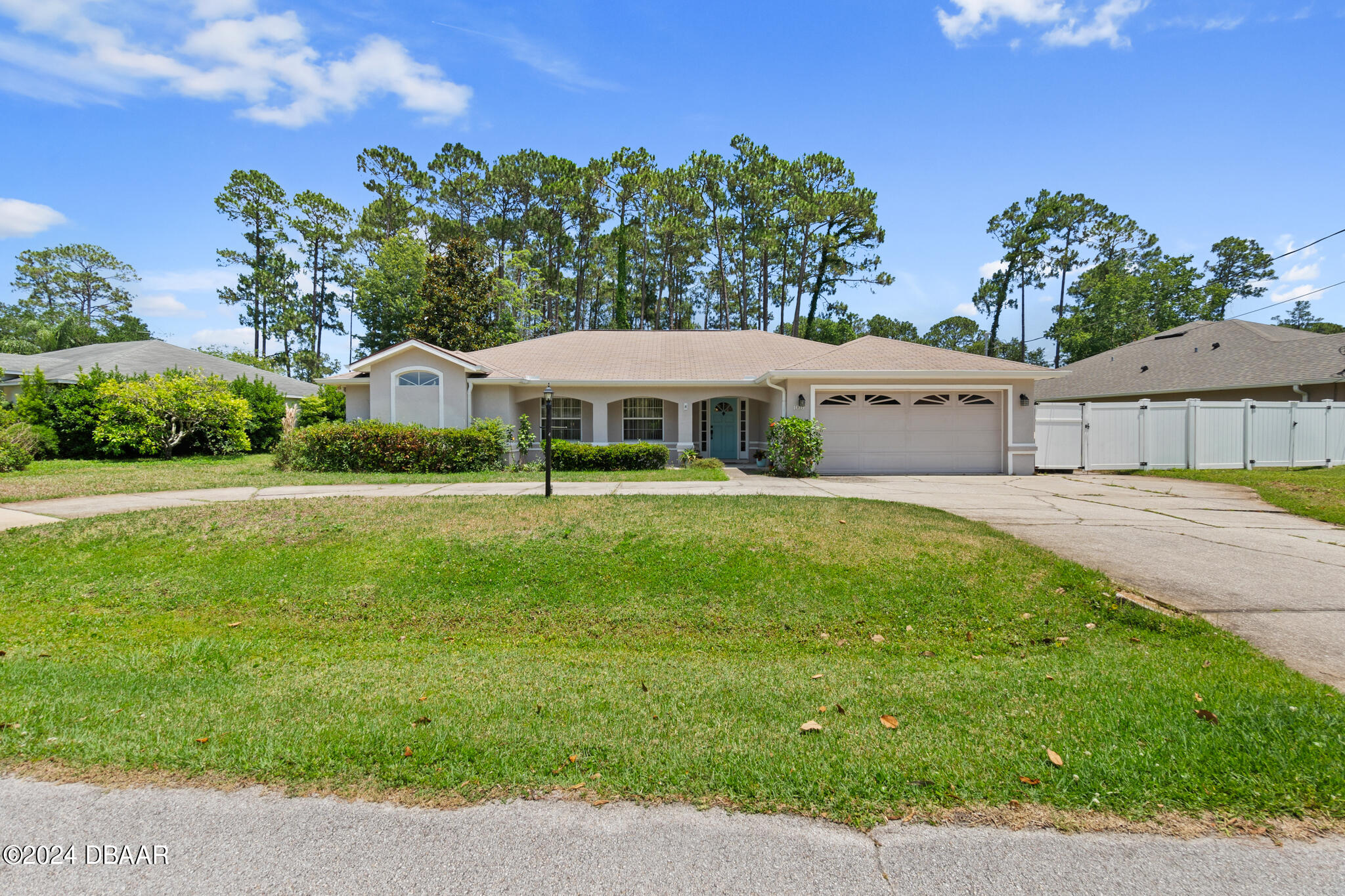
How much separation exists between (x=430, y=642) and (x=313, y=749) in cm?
201

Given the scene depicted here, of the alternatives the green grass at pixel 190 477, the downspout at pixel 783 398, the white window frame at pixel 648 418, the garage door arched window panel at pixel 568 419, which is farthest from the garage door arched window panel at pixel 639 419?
the downspout at pixel 783 398

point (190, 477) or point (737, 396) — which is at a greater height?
point (737, 396)

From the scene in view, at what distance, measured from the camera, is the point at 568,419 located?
19078 millimetres

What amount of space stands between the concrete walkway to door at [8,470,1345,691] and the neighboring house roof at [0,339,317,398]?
16.3 m

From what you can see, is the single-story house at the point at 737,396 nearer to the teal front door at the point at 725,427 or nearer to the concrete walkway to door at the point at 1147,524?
the teal front door at the point at 725,427

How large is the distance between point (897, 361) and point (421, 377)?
13.1m

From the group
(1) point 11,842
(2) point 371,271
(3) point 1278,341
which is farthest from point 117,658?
(2) point 371,271

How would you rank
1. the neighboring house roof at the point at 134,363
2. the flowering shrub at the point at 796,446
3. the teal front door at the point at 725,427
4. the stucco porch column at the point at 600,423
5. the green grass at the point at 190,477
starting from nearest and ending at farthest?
the green grass at the point at 190,477
the flowering shrub at the point at 796,446
the stucco porch column at the point at 600,423
the teal front door at the point at 725,427
the neighboring house roof at the point at 134,363

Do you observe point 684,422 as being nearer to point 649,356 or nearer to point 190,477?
point 649,356

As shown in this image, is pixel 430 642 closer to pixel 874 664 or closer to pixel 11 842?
pixel 11 842

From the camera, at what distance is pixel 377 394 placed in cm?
1739

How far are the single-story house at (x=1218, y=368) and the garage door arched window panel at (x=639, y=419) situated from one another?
59.2 feet

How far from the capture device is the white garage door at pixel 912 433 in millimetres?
15750

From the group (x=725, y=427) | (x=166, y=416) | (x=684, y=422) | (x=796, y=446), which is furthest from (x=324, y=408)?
(x=796, y=446)
